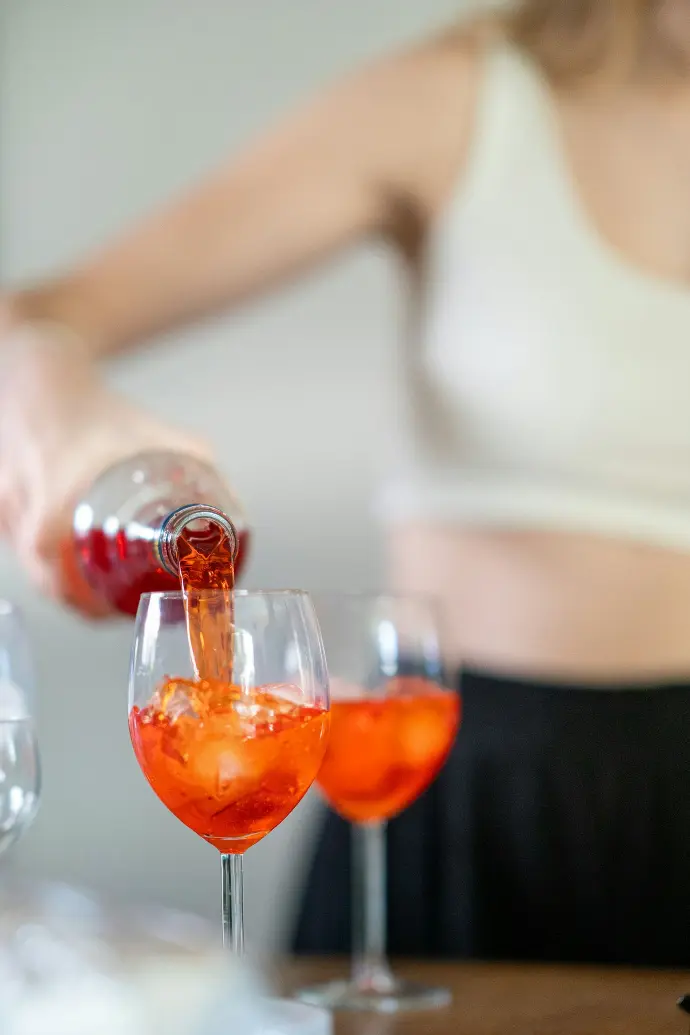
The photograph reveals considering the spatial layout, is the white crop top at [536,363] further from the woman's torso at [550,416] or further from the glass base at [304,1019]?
the glass base at [304,1019]

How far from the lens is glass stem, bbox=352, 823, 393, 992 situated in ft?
2.72

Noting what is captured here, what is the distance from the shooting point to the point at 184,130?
1.97 meters

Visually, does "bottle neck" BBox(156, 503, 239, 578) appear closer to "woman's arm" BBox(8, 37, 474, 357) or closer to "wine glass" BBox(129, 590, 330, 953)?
"wine glass" BBox(129, 590, 330, 953)

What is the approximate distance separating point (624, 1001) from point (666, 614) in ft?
1.59

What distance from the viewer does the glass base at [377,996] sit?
763 millimetres

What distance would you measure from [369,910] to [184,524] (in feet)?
1.47

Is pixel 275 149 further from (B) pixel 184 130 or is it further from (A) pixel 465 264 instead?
(B) pixel 184 130

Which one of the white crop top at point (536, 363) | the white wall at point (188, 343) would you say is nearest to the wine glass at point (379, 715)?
the white crop top at point (536, 363)

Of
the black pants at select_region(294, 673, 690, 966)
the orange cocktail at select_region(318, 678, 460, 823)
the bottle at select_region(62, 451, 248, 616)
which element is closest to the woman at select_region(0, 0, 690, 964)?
the black pants at select_region(294, 673, 690, 966)

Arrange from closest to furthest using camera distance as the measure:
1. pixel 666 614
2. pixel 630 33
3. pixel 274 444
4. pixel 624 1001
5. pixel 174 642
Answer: pixel 174 642
pixel 624 1001
pixel 666 614
pixel 630 33
pixel 274 444

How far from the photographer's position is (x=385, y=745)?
86cm

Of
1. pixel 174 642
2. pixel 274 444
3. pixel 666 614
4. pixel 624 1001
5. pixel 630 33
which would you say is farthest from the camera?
pixel 274 444

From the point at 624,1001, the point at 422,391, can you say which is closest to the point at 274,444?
the point at 422,391

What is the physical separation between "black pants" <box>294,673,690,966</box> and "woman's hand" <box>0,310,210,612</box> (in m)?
0.50
